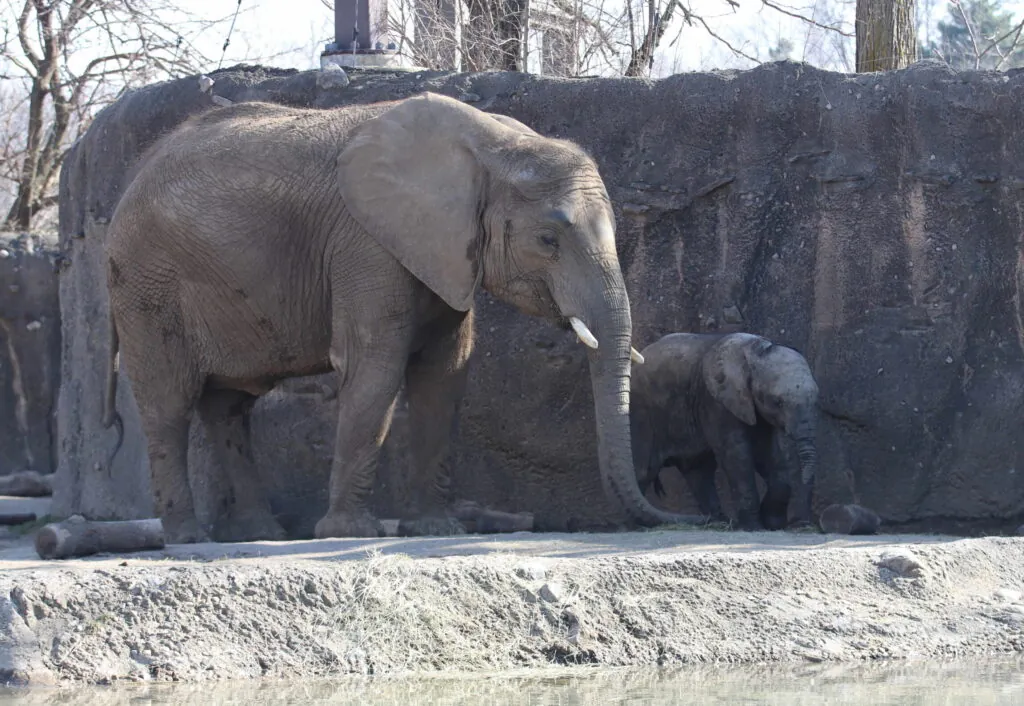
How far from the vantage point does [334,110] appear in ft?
31.3

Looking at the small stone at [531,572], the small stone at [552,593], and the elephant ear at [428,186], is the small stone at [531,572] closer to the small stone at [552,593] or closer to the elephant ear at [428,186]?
the small stone at [552,593]

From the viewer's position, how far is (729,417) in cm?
962

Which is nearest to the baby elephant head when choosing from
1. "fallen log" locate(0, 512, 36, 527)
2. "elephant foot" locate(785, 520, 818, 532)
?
"elephant foot" locate(785, 520, 818, 532)

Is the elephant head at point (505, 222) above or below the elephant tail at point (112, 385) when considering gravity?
above

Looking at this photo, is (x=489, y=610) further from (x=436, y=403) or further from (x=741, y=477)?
(x=741, y=477)

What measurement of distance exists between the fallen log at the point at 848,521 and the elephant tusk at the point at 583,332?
1.57 m

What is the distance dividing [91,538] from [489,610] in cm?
198

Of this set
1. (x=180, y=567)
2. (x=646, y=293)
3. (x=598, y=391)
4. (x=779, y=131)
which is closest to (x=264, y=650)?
(x=180, y=567)

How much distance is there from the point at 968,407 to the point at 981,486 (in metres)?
0.45

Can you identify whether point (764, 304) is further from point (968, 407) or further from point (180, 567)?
point (180, 567)

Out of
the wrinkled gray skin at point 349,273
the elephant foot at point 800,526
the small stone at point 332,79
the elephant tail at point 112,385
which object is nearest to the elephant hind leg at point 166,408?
the wrinkled gray skin at point 349,273

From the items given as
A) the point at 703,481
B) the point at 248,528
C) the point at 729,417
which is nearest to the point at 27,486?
the point at 248,528

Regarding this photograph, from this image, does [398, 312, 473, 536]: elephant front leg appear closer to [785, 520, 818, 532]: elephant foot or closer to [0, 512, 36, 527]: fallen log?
[785, 520, 818, 532]: elephant foot

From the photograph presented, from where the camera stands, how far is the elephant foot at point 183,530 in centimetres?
913
